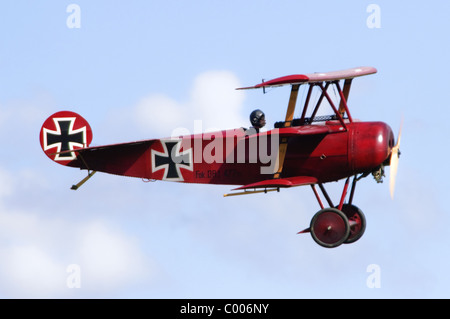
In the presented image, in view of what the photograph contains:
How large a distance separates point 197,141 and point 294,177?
2512 mm

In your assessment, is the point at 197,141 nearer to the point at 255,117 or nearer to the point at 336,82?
the point at 255,117

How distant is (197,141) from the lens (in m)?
23.7

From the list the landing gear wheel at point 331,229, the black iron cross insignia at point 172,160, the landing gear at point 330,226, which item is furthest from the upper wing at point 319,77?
the black iron cross insignia at point 172,160

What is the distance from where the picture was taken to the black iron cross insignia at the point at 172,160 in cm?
2397

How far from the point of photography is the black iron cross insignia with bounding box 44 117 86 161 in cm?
2498

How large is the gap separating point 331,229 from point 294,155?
1.78 meters

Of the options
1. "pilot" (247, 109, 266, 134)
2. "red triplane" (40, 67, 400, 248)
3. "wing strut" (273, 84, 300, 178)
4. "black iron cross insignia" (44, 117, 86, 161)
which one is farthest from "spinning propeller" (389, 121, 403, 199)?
"black iron cross insignia" (44, 117, 86, 161)

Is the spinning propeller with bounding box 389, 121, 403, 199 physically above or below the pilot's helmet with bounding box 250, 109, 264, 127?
below

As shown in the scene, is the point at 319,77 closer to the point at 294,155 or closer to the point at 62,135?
the point at 294,155

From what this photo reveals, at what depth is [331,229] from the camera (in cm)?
2216

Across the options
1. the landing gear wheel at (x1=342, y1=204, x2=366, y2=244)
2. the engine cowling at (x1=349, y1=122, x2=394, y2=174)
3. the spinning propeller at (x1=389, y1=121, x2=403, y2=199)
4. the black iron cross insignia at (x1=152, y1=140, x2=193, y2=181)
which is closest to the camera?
the engine cowling at (x1=349, y1=122, x2=394, y2=174)

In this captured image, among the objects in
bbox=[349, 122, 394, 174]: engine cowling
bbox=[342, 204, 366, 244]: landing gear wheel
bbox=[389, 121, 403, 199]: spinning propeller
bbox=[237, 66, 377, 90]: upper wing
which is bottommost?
bbox=[342, 204, 366, 244]: landing gear wheel

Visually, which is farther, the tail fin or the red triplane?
Result: the tail fin

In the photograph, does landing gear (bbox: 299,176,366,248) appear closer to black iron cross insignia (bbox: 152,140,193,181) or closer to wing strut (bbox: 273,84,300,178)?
wing strut (bbox: 273,84,300,178)
